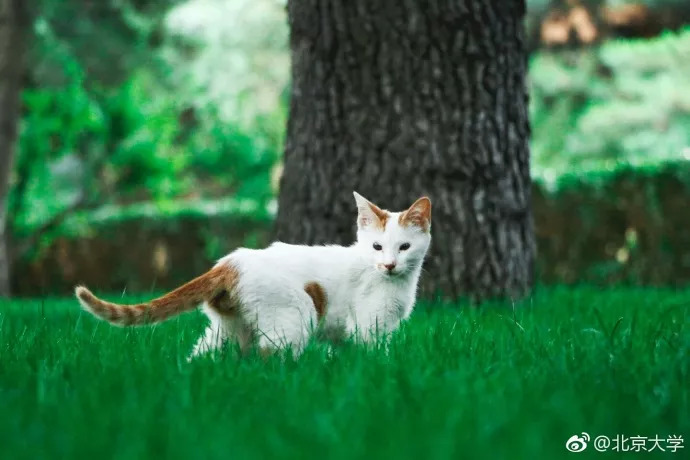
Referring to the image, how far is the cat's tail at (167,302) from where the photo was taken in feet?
9.13

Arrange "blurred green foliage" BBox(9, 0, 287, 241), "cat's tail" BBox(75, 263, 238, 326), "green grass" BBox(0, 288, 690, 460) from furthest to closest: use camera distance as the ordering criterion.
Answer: "blurred green foliage" BBox(9, 0, 287, 241) < "cat's tail" BBox(75, 263, 238, 326) < "green grass" BBox(0, 288, 690, 460)

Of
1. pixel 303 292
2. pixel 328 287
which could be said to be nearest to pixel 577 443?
pixel 303 292

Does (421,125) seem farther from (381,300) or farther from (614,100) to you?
(614,100)

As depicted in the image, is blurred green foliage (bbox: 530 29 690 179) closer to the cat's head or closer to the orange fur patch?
the cat's head

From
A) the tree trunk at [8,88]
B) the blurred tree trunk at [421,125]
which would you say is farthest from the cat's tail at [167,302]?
the tree trunk at [8,88]

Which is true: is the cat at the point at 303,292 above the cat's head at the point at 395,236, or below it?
below

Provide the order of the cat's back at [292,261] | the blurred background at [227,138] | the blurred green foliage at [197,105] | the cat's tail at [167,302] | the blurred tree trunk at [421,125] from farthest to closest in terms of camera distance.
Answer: the blurred green foliage at [197,105], the blurred background at [227,138], the blurred tree trunk at [421,125], the cat's back at [292,261], the cat's tail at [167,302]

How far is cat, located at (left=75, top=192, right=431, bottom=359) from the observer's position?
285 cm

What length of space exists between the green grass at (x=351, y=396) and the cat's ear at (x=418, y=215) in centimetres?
53

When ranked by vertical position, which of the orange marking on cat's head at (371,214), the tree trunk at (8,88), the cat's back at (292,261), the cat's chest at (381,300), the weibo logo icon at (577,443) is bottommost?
the weibo logo icon at (577,443)

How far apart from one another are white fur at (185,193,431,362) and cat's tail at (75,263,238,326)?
0.07 m

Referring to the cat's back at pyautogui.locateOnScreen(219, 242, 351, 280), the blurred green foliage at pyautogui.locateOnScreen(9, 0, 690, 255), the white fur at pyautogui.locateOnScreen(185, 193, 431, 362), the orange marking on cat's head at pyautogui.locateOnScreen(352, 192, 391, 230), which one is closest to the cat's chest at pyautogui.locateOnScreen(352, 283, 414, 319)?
the white fur at pyautogui.locateOnScreen(185, 193, 431, 362)

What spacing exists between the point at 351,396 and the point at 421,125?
8.74ft

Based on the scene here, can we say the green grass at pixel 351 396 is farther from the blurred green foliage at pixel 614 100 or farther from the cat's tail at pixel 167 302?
the blurred green foliage at pixel 614 100
